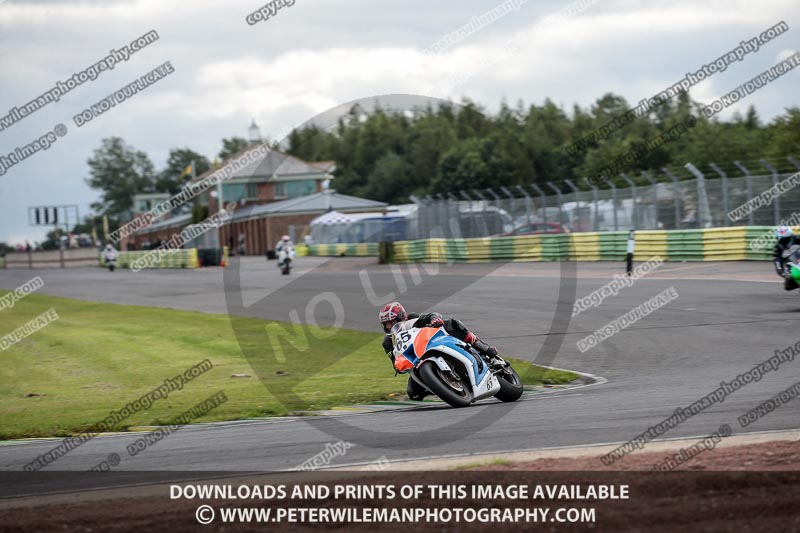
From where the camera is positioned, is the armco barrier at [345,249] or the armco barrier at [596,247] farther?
the armco barrier at [345,249]

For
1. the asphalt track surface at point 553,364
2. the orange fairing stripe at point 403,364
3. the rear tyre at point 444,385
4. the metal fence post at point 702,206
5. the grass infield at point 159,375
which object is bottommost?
the grass infield at point 159,375

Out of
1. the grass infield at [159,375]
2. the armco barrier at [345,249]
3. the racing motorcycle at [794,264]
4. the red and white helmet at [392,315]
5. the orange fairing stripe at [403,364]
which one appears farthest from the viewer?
the armco barrier at [345,249]

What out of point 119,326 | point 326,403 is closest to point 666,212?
point 119,326

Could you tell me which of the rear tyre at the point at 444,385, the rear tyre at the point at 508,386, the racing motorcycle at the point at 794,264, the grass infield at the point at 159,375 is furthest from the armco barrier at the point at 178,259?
the rear tyre at the point at 444,385

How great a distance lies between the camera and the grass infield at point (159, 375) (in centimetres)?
1220

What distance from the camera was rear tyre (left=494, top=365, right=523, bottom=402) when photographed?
10.9 metres

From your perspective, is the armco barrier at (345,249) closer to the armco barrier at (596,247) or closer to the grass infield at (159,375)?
the armco barrier at (596,247)

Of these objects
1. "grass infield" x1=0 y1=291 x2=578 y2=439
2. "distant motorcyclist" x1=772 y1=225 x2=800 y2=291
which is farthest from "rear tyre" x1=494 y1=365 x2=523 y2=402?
"distant motorcyclist" x1=772 y1=225 x2=800 y2=291

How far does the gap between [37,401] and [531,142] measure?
81.8m

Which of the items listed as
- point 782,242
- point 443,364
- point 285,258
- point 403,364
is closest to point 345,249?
point 285,258

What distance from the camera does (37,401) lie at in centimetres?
1385

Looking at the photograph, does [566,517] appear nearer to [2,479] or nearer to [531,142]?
[2,479]

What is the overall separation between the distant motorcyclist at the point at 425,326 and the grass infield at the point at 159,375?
1514mm

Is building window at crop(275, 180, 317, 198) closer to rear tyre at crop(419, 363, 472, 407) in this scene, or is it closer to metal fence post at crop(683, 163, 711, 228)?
metal fence post at crop(683, 163, 711, 228)
